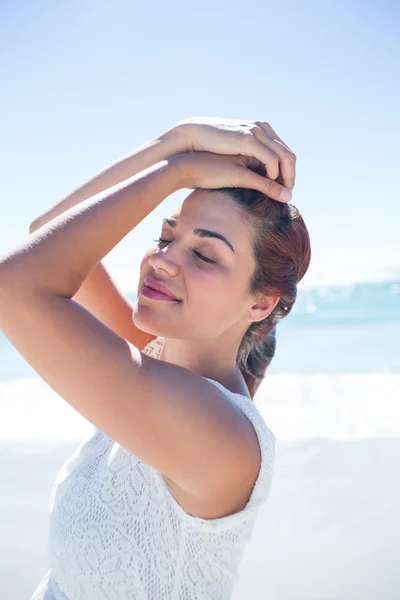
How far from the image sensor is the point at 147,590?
86.0 inches

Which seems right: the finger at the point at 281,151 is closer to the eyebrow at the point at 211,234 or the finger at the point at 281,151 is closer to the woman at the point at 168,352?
the woman at the point at 168,352

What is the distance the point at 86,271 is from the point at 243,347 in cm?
119

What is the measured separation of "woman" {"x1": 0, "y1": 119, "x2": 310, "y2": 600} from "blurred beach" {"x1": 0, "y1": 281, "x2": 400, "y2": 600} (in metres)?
2.26

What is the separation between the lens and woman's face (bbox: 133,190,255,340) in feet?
7.77

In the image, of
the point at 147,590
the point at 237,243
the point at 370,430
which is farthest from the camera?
the point at 370,430

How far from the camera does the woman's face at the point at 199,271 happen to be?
2367 mm

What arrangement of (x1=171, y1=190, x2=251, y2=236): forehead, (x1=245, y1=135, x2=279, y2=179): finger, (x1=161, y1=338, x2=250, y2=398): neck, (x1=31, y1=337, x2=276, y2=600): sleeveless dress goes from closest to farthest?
1. (x1=31, y1=337, x2=276, y2=600): sleeveless dress
2. (x1=245, y1=135, x2=279, y2=179): finger
3. (x1=171, y1=190, x2=251, y2=236): forehead
4. (x1=161, y1=338, x2=250, y2=398): neck

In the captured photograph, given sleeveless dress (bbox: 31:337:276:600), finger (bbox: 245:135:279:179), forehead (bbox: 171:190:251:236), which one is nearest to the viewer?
sleeveless dress (bbox: 31:337:276:600)

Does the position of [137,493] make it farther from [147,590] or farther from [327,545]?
[327,545]

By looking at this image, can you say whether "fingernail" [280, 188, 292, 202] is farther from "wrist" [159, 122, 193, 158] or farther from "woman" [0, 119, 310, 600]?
"wrist" [159, 122, 193, 158]

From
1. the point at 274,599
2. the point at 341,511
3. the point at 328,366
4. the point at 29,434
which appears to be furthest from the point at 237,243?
the point at 328,366

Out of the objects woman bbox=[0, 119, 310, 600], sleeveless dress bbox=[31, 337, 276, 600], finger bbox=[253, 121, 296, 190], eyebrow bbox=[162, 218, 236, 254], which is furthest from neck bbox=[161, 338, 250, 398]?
finger bbox=[253, 121, 296, 190]

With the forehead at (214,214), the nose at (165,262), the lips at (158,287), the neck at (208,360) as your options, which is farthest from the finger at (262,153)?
the neck at (208,360)

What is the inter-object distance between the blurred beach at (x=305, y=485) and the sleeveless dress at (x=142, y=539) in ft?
7.21
